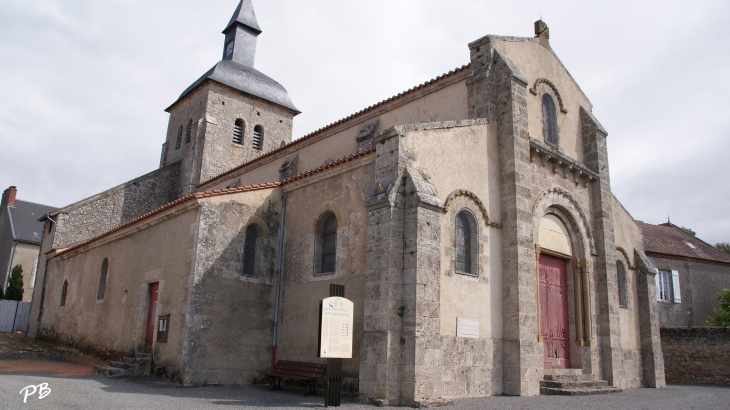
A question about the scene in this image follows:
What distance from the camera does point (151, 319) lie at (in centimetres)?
1428

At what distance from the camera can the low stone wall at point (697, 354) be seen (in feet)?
56.6

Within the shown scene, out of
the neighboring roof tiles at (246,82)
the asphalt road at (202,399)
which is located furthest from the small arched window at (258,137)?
the asphalt road at (202,399)

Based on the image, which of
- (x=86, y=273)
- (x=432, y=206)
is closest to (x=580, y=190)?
(x=432, y=206)

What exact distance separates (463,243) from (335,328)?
148 inches

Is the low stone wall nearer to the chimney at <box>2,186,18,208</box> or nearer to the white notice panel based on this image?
the white notice panel

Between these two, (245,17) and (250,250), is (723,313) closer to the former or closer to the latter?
(250,250)

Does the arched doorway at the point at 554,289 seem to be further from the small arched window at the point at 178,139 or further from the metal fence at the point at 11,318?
the metal fence at the point at 11,318

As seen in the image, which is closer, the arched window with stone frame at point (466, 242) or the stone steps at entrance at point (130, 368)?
the arched window with stone frame at point (466, 242)

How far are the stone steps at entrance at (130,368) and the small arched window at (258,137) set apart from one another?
14997mm

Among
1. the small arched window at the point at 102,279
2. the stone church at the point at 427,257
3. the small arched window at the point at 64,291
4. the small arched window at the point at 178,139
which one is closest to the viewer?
the stone church at the point at 427,257

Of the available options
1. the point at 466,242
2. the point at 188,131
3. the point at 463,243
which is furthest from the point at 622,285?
the point at 188,131

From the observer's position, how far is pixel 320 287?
40.7ft

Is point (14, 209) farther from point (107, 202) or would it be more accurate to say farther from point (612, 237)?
point (612, 237)

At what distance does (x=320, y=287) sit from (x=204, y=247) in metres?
2.86
